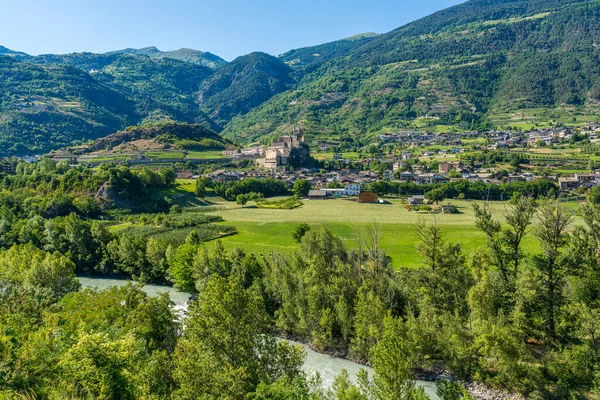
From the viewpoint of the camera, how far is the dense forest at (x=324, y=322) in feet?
65.7

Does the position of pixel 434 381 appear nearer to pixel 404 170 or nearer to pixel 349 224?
pixel 349 224

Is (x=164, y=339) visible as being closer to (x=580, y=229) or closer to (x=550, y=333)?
(x=550, y=333)

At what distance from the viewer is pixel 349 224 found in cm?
7894

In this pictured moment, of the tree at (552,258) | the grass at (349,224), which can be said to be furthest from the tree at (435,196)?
the tree at (552,258)

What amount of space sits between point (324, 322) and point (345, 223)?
44492 millimetres

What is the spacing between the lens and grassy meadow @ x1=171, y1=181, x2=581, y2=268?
6306 centimetres

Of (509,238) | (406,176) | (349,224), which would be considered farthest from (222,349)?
(406,176)

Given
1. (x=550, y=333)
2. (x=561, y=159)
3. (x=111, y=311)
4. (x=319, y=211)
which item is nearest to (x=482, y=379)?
(x=550, y=333)

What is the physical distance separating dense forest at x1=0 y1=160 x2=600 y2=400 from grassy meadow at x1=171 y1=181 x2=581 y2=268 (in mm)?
15617

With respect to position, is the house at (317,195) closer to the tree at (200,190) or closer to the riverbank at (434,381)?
the tree at (200,190)

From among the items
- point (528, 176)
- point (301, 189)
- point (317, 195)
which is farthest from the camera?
point (528, 176)

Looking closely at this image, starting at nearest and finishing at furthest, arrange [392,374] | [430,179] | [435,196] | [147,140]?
[392,374], [435,196], [430,179], [147,140]

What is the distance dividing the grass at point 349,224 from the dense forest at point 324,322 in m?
14.7

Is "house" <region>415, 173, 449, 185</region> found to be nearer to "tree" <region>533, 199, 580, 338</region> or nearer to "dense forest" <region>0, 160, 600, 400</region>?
"dense forest" <region>0, 160, 600, 400</region>
